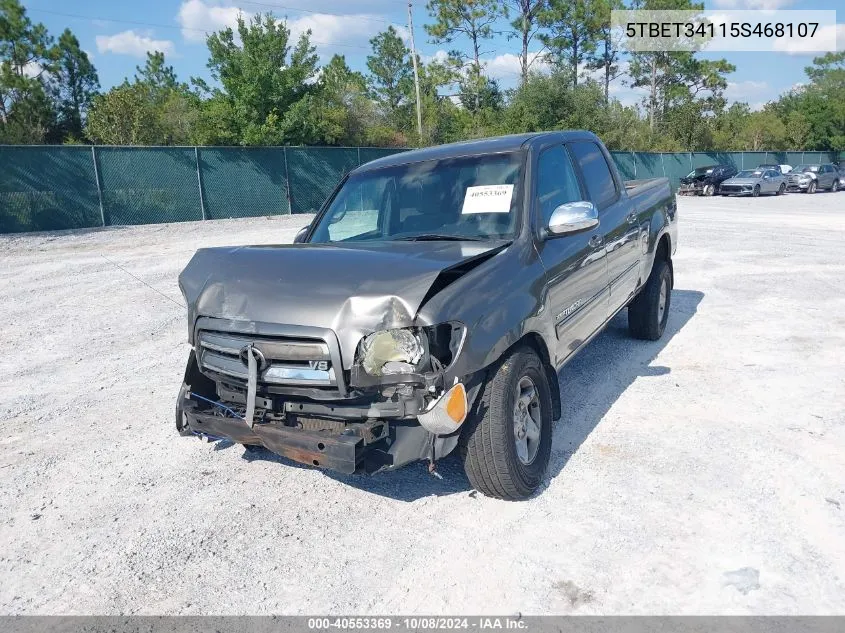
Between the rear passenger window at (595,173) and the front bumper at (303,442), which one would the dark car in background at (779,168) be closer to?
the rear passenger window at (595,173)

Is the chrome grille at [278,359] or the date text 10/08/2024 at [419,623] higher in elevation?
the chrome grille at [278,359]

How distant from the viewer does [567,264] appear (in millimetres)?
4020

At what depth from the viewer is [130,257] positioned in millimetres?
13180

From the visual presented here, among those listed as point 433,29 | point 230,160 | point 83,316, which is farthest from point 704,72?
point 83,316

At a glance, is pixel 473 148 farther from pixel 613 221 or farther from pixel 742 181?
pixel 742 181

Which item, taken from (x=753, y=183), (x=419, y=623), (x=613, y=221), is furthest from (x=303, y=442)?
(x=753, y=183)

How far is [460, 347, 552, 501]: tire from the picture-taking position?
3.14 meters

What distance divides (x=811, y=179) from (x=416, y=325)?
3911 centimetres

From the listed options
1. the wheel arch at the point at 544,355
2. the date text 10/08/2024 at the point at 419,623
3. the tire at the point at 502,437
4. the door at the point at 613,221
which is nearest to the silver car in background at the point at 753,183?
the door at the point at 613,221

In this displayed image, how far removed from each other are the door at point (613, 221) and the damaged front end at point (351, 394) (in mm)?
2286

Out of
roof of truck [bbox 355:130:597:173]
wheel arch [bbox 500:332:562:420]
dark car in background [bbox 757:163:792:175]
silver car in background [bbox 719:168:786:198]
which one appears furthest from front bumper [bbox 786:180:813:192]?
wheel arch [bbox 500:332:562:420]

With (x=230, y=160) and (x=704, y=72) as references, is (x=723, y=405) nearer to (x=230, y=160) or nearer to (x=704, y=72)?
(x=230, y=160)

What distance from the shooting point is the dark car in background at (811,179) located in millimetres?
34875

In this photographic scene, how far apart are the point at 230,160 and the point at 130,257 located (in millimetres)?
8024
